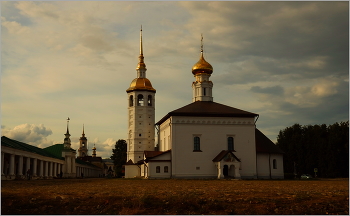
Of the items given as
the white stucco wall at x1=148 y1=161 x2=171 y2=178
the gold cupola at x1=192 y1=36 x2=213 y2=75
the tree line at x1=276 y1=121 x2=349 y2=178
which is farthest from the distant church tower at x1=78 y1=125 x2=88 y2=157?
the white stucco wall at x1=148 y1=161 x2=171 y2=178

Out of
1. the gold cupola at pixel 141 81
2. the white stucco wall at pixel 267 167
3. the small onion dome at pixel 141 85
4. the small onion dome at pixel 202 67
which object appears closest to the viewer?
the white stucco wall at pixel 267 167

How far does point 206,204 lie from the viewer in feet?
47.1

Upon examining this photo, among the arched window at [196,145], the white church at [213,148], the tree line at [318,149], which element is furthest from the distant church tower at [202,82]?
the tree line at [318,149]

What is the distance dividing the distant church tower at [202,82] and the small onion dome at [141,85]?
30.1 ft

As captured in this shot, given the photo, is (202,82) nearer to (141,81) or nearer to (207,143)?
(207,143)

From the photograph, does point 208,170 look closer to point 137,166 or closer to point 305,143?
point 137,166

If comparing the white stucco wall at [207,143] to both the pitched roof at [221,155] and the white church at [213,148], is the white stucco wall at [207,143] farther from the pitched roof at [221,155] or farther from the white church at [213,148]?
the pitched roof at [221,155]

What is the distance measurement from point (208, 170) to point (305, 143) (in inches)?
1116

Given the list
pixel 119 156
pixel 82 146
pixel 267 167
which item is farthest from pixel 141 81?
pixel 82 146

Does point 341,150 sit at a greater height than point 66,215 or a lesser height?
greater

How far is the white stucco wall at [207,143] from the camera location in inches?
1780

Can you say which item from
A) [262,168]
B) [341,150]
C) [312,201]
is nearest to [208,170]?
[262,168]

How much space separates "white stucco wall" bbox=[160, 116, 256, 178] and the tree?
2486 centimetres

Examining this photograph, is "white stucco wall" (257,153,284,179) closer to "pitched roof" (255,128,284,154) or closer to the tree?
"pitched roof" (255,128,284,154)
